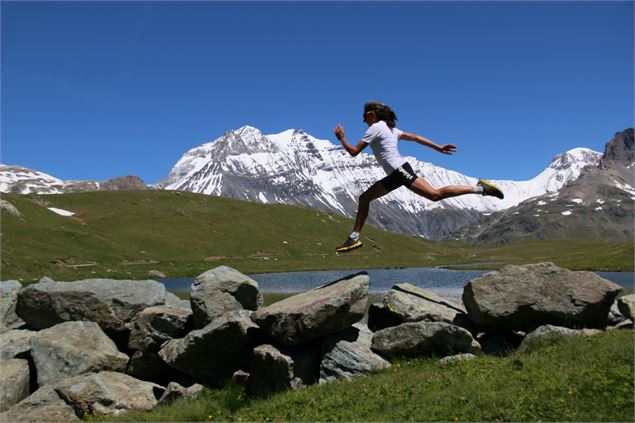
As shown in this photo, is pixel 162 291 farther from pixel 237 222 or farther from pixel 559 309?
pixel 237 222

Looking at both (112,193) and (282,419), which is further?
(112,193)

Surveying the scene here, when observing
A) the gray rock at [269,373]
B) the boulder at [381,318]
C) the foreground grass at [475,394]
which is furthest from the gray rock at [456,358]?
the gray rock at [269,373]

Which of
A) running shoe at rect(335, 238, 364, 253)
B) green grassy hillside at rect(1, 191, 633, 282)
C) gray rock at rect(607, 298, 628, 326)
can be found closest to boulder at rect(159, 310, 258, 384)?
running shoe at rect(335, 238, 364, 253)

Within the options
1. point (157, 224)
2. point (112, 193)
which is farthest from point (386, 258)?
point (112, 193)

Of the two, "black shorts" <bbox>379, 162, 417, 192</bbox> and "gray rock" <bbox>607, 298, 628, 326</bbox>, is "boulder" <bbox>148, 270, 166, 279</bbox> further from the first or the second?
"gray rock" <bbox>607, 298, 628, 326</bbox>

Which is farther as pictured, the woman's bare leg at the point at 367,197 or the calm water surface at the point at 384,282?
the calm water surface at the point at 384,282

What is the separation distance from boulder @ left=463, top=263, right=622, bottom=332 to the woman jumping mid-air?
275 cm

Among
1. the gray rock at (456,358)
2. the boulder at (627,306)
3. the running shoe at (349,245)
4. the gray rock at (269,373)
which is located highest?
the running shoe at (349,245)

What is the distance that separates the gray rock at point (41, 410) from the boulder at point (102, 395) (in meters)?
0.18

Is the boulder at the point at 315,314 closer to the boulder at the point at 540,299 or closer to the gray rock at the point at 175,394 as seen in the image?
the gray rock at the point at 175,394

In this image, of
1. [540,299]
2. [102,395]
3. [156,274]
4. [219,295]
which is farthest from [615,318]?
[156,274]

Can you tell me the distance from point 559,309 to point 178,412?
1133 centimetres

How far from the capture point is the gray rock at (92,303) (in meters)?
19.8

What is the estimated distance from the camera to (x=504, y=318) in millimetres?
16016
